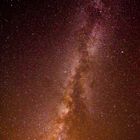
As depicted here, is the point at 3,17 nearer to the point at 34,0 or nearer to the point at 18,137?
the point at 34,0

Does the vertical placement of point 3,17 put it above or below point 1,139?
above

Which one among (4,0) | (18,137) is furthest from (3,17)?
(18,137)

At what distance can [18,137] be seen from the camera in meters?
14.9

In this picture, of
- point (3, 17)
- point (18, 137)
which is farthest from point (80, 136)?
point (3, 17)

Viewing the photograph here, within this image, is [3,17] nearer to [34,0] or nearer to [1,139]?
[34,0]

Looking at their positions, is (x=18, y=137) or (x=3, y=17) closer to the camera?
(x=3, y=17)

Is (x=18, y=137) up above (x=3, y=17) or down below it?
below

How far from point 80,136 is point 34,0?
14.0ft

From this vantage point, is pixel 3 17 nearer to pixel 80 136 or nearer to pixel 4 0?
pixel 4 0

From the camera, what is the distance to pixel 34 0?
14.0 meters

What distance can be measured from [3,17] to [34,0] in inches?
38.0

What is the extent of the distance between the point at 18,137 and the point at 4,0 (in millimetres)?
4027

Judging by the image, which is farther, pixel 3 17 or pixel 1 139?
pixel 1 139

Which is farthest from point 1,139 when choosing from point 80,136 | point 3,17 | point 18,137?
point 3,17
